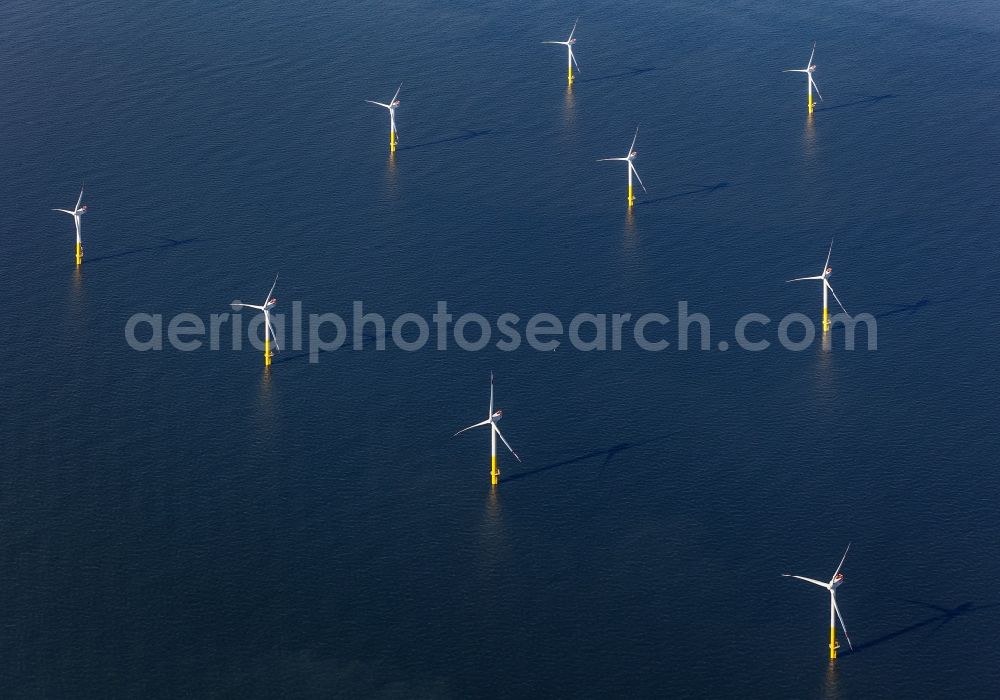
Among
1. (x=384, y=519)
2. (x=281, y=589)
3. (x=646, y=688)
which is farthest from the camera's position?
(x=384, y=519)

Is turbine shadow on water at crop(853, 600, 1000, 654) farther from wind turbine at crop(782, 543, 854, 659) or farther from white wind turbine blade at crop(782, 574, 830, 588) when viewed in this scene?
white wind turbine blade at crop(782, 574, 830, 588)

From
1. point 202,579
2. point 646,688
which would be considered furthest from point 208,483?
point 646,688

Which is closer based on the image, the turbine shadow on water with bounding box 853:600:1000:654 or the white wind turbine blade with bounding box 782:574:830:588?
the white wind turbine blade with bounding box 782:574:830:588

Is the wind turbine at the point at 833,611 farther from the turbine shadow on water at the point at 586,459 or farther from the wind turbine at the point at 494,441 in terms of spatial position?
the wind turbine at the point at 494,441

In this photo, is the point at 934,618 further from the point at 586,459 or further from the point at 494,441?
the point at 494,441

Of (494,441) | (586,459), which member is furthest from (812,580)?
(494,441)

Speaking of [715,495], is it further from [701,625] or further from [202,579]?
[202,579]

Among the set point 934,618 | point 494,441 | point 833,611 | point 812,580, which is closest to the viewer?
point 833,611

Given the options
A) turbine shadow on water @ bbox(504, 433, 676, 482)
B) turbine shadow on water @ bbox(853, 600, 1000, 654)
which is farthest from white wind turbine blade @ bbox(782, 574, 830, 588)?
turbine shadow on water @ bbox(504, 433, 676, 482)

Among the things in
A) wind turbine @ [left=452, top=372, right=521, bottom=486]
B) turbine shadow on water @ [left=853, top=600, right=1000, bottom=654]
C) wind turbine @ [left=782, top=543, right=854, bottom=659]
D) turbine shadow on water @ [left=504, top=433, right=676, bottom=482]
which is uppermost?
wind turbine @ [left=452, top=372, right=521, bottom=486]

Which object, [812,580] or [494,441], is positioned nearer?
[812,580]

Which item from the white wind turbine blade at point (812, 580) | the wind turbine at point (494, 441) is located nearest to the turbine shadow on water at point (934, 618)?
the white wind turbine blade at point (812, 580)
